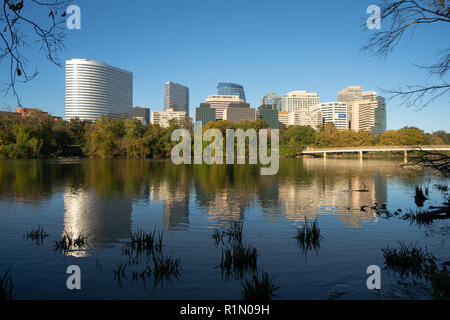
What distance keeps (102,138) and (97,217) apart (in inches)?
3310

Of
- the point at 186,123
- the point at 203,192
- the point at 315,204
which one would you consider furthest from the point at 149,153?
the point at 315,204

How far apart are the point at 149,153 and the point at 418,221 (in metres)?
88.4

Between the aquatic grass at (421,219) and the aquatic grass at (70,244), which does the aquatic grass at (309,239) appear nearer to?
the aquatic grass at (421,219)

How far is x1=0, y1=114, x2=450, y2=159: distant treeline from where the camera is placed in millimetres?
79812

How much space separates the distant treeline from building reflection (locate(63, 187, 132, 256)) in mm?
72425

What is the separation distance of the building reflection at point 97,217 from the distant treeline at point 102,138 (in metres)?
72.4

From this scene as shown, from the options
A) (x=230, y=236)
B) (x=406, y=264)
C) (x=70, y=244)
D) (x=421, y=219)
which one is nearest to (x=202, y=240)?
(x=230, y=236)

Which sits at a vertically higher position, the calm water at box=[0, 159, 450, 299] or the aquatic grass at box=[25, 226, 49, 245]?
the aquatic grass at box=[25, 226, 49, 245]

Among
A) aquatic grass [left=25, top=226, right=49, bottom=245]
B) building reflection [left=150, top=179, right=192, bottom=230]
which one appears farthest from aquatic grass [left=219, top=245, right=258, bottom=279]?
aquatic grass [left=25, top=226, right=49, bottom=245]

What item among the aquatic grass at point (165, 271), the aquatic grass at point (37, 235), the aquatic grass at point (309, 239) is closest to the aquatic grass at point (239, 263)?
the aquatic grass at point (165, 271)

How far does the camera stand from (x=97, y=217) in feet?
45.1

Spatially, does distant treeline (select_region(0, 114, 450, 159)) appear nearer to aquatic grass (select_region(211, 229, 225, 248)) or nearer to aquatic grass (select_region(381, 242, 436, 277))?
aquatic grass (select_region(211, 229, 225, 248))

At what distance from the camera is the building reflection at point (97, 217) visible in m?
10.8

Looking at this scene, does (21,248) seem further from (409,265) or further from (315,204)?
(315,204)
